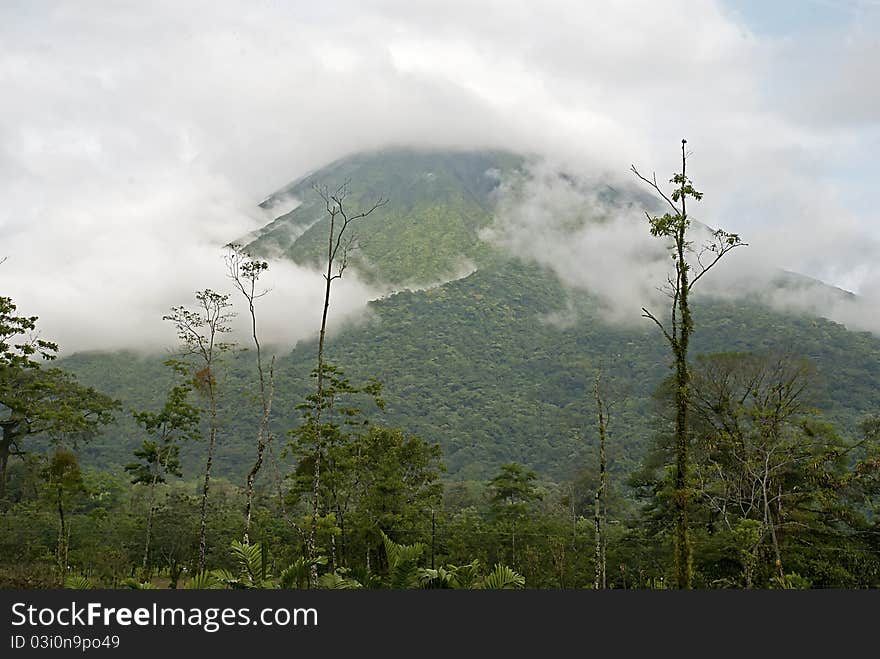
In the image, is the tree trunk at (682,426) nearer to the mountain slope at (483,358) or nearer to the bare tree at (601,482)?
the bare tree at (601,482)

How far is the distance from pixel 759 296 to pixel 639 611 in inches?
5002

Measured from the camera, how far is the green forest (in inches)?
696

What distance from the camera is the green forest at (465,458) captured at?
58.0ft

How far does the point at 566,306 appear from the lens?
13875 cm

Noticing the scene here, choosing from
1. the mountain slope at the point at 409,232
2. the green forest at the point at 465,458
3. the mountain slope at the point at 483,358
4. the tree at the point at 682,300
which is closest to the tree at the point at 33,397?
the green forest at the point at 465,458

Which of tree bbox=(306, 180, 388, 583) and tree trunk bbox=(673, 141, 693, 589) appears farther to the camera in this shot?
tree bbox=(306, 180, 388, 583)

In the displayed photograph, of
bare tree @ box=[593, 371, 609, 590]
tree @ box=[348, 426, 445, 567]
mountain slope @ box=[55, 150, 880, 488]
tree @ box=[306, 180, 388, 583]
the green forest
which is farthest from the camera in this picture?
mountain slope @ box=[55, 150, 880, 488]

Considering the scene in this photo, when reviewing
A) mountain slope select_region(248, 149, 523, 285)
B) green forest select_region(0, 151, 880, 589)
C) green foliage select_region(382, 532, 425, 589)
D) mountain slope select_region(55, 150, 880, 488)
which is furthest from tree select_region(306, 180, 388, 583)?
mountain slope select_region(248, 149, 523, 285)

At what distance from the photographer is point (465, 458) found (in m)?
91.3

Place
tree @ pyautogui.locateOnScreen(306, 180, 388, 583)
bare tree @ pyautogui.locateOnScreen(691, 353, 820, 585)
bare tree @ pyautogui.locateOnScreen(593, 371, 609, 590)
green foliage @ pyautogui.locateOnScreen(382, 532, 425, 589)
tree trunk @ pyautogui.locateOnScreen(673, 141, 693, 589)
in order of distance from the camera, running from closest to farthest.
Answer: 1. green foliage @ pyautogui.locateOnScreen(382, 532, 425, 589)
2. tree trunk @ pyautogui.locateOnScreen(673, 141, 693, 589)
3. tree @ pyautogui.locateOnScreen(306, 180, 388, 583)
4. bare tree @ pyautogui.locateOnScreen(593, 371, 609, 590)
5. bare tree @ pyautogui.locateOnScreen(691, 353, 820, 585)

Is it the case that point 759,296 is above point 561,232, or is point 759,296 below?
below

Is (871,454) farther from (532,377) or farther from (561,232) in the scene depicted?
(561,232)

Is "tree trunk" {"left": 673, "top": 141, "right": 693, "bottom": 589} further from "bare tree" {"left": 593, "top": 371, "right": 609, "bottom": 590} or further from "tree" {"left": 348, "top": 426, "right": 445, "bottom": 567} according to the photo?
"tree" {"left": 348, "top": 426, "right": 445, "bottom": 567}

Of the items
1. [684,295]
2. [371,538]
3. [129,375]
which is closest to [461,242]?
[129,375]
